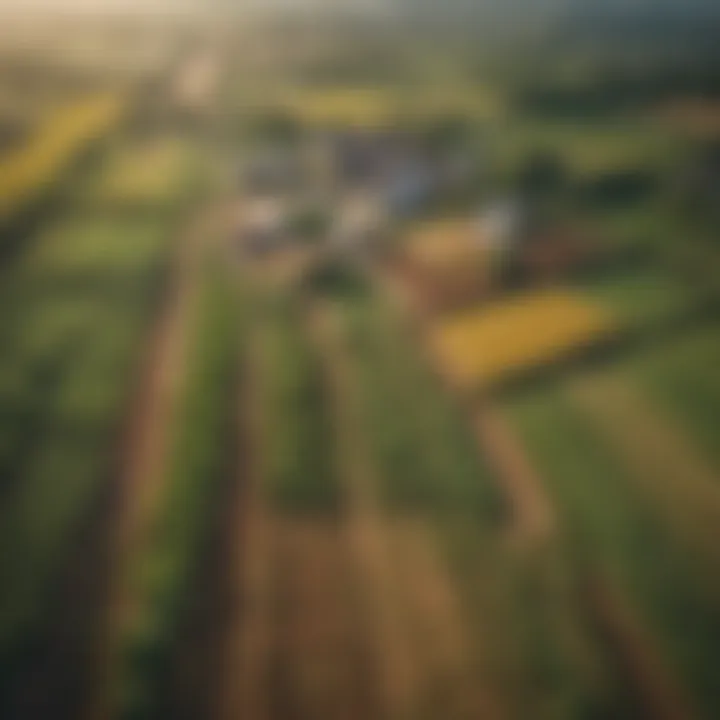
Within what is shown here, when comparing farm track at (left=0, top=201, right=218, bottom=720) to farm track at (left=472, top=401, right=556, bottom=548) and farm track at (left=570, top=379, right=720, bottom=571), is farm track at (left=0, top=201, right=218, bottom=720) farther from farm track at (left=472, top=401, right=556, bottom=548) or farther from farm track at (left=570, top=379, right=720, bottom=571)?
farm track at (left=570, top=379, right=720, bottom=571)

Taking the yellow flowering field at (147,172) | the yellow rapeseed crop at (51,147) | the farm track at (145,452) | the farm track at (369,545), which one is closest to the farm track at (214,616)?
the farm track at (145,452)

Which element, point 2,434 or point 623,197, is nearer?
point 2,434

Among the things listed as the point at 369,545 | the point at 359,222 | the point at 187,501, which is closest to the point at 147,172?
the point at 359,222

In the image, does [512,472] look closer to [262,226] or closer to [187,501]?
[187,501]

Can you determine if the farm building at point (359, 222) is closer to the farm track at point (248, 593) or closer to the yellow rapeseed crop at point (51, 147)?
the farm track at point (248, 593)

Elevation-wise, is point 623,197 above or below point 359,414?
above

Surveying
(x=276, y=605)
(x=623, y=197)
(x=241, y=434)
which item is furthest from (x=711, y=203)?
(x=276, y=605)

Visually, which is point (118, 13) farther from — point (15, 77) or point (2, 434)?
point (2, 434)

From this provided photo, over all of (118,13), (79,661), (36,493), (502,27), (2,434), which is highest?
(118,13)
